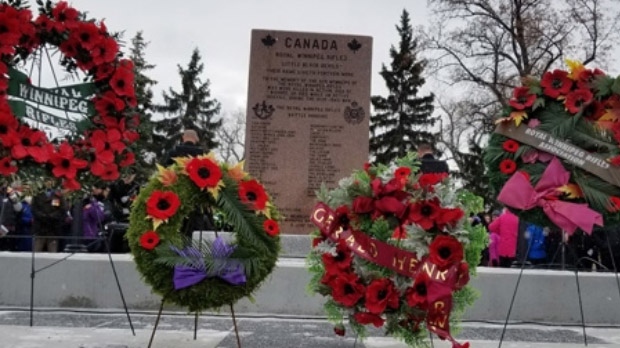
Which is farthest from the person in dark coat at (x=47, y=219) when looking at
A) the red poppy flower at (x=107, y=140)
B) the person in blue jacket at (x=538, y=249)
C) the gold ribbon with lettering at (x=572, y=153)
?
the gold ribbon with lettering at (x=572, y=153)

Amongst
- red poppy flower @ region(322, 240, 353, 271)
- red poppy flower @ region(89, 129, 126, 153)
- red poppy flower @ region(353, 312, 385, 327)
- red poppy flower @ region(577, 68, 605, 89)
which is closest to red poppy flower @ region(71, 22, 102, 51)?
red poppy flower @ region(89, 129, 126, 153)

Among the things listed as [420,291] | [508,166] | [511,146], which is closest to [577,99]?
[511,146]

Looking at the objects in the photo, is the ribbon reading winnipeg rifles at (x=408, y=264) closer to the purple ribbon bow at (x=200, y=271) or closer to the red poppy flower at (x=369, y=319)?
the red poppy flower at (x=369, y=319)

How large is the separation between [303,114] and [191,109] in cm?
3092

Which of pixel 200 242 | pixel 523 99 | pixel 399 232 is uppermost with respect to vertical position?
pixel 523 99

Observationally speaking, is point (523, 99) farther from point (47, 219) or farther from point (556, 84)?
point (47, 219)

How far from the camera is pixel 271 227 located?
4953 mm

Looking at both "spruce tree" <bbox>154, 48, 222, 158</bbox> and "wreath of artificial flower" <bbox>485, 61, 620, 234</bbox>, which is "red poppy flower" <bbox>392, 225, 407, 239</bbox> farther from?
"spruce tree" <bbox>154, 48, 222, 158</bbox>

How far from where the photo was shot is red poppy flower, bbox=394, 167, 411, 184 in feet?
16.4

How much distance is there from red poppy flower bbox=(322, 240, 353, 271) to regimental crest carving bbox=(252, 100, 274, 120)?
4353 mm

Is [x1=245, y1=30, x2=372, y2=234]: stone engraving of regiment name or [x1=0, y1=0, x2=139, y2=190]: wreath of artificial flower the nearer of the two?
[x1=0, y1=0, x2=139, y2=190]: wreath of artificial flower

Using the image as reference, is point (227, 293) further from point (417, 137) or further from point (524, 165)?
point (417, 137)

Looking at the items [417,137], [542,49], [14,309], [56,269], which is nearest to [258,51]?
[56,269]

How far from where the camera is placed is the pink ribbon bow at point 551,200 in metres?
5.36
